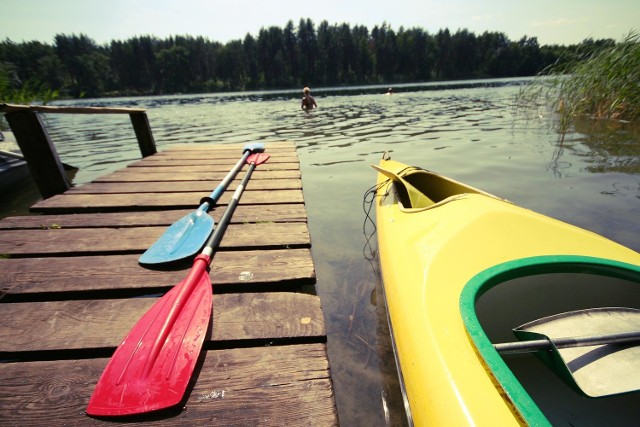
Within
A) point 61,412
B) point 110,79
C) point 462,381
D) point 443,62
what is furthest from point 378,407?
point 110,79

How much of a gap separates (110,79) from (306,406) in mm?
99165

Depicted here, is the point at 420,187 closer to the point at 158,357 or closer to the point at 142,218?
the point at 142,218

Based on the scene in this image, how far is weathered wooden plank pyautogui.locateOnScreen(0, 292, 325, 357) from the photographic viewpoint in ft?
4.95

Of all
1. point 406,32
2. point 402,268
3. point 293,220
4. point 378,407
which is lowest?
point 378,407

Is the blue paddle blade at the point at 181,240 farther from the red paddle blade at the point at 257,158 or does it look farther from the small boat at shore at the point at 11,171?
the small boat at shore at the point at 11,171

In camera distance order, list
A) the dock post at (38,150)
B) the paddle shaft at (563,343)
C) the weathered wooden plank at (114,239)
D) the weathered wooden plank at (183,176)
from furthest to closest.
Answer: the weathered wooden plank at (183,176) → the dock post at (38,150) → the weathered wooden plank at (114,239) → the paddle shaft at (563,343)

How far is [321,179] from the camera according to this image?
601cm

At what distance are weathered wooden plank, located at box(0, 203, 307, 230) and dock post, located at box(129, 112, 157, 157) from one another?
10.8 ft

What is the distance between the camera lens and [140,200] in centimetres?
340

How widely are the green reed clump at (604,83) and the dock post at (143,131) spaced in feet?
33.3

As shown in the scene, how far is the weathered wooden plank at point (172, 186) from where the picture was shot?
147 inches

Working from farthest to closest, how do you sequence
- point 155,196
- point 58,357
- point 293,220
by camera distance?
point 155,196, point 293,220, point 58,357

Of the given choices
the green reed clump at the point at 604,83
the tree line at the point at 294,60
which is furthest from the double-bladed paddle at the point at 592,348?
the tree line at the point at 294,60

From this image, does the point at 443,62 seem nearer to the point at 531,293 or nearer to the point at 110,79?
the point at 110,79
